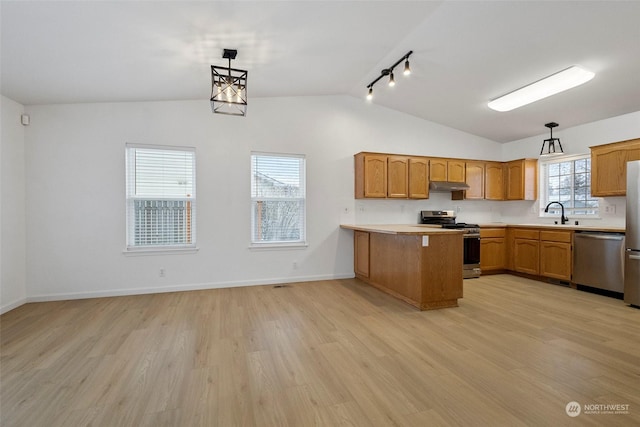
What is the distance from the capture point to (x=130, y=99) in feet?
12.7

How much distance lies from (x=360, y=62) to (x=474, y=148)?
3356 millimetres

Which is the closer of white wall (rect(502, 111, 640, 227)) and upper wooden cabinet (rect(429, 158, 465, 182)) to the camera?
white wall (rect(502, 111, 640, 227))

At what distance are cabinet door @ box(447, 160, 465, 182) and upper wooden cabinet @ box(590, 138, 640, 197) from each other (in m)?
1.78

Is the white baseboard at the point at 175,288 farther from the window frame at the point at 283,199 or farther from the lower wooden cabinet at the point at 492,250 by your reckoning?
the lower wooden cabinet at the point at 492,250

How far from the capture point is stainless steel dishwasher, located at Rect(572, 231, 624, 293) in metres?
3.77

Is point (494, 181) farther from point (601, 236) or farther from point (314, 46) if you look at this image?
point (314, 46)

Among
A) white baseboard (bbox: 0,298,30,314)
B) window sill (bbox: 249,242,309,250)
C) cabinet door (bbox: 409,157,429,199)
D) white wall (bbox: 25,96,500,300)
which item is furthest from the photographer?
cabinet door (bbox: 409,157,429,199)


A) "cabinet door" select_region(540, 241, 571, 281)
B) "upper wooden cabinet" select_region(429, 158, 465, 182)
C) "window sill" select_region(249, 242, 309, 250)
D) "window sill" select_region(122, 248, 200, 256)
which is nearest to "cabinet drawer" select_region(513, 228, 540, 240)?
"cabinet door" select_region(540, 241, 571, 281)

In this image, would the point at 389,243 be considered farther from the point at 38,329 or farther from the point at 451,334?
the point at 38,329

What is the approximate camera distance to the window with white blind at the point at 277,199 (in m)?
4.58

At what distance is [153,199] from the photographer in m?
4.08

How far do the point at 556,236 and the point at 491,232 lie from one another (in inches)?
36.9

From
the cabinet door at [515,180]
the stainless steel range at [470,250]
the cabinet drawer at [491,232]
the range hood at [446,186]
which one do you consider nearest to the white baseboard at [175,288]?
the stainless steel range at [470,250]

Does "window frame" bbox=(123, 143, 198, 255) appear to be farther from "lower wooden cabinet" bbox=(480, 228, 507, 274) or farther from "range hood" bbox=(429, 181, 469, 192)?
"lower wooden cabinet" bbox=(480, 228, 507, 274)
